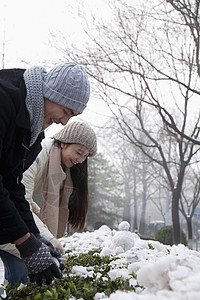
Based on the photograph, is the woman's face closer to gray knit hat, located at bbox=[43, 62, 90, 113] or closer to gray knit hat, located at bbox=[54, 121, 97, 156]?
gray knit hat, located at bbox=[54, 121, 97, 156]

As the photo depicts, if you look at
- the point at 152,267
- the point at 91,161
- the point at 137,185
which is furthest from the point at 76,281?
the point at 137,185

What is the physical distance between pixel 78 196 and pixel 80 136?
2.39ft

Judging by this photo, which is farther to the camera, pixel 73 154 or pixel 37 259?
pixel 73 154

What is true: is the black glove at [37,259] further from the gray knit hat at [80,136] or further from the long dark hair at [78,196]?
the long dark hair at [78,196]

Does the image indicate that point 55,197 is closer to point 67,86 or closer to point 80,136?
point 80,136

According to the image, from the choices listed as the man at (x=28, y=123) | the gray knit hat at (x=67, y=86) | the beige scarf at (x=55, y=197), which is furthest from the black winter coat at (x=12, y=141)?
the beige scarf at (x=55, y=197)

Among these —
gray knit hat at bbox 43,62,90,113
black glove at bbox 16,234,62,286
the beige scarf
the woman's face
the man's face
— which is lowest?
black glove at bbox 16,234,62,286

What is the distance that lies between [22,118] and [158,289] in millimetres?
1121

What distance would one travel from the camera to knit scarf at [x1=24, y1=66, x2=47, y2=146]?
7.16 ft

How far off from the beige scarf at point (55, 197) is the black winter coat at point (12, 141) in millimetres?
1209

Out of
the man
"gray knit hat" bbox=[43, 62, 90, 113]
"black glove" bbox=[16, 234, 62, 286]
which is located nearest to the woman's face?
the man

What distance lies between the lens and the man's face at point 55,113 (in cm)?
230

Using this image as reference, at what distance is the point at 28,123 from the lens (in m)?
2.13

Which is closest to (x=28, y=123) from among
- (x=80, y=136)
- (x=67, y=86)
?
(x=67, y=86)
